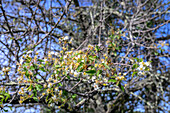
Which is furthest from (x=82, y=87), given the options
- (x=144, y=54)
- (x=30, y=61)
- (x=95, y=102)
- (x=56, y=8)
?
(x=30, y=61)

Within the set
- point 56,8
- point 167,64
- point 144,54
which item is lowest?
point 167,64

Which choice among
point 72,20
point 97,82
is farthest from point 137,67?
point 72,20

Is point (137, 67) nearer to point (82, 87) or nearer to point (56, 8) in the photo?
point (82, 87)

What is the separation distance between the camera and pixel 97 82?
1023 mm

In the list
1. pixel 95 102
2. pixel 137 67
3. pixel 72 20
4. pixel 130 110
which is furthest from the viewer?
pixel 72 20

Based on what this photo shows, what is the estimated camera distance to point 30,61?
3.24ft

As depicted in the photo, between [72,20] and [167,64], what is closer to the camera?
[167,64]

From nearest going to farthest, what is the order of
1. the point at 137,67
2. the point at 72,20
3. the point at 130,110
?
1. the point at 137,67
2. the point at 130,110
3. the point at 72,20

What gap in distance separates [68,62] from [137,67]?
399 mm

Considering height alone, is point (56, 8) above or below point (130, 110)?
above

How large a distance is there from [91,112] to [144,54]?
96 cm

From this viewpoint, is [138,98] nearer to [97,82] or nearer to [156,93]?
[156,93]

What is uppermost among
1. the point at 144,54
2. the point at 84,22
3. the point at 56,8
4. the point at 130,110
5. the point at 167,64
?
the point at 56,8

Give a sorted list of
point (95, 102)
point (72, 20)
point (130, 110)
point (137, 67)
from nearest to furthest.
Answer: point (137, 67) < point (95, 102) < point (130, 110) < point (72, 20)
